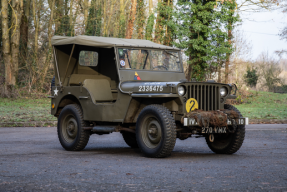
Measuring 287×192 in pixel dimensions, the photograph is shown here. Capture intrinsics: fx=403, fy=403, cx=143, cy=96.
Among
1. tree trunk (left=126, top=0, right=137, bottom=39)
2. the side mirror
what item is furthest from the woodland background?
the side mirror

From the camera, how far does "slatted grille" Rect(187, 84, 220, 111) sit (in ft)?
24.5

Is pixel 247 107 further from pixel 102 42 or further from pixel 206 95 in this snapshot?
pixel 206 95

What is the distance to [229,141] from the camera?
8.12 metres

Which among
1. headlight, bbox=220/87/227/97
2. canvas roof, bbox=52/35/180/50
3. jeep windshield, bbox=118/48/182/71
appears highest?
canvas roof, bbox=52/35/180/50

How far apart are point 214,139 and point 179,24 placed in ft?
80.5

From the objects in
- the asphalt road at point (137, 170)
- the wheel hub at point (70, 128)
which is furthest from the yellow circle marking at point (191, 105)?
the wheel hub at point (70, 128)

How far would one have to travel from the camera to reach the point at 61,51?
32.3 feet

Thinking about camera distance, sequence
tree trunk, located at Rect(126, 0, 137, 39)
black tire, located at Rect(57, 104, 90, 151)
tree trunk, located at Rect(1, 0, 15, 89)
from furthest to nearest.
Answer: tree trunk, located at Rect(126, 0, 137, 39) → tree trunk, located at Rect(1, 0, 15, 89) → black tire, located at Rect(57, 104, 90, 151)

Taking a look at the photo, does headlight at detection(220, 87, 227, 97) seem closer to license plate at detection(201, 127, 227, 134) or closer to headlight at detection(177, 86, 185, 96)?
license plate at detection(201, 127, 227, 134)

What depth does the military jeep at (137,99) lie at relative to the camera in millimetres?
7344

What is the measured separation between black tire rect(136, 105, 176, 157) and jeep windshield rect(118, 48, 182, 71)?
1.68 m

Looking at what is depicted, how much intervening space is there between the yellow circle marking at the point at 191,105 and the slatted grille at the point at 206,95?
8 centimetres

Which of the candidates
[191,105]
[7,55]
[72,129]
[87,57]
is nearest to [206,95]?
[191,105]

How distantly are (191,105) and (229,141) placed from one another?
4.41ft
